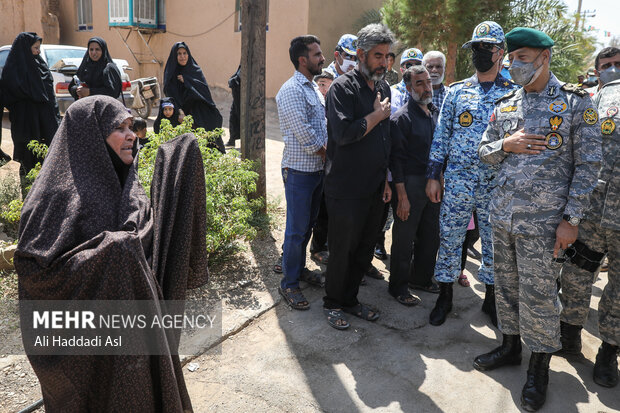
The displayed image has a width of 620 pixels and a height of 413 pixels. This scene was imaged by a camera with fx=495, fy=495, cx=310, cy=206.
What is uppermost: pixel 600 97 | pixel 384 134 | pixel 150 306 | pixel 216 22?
pixel 216 22

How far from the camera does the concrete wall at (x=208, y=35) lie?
13.0 meters

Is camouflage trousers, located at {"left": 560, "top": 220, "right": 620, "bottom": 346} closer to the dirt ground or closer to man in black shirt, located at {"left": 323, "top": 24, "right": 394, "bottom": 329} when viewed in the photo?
the dirt ground

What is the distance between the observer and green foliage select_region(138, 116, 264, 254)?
4016mm

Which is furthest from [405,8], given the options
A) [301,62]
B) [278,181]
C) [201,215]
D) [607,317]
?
[201,215]

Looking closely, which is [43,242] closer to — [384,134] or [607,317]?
[384,134]

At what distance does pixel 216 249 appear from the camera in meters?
4.28

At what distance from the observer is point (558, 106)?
106 inches

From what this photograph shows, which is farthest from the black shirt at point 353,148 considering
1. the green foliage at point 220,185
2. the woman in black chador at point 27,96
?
the woman in black chador at point 27,96

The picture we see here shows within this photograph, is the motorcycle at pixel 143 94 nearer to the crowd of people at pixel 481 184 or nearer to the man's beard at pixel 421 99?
the crowd of people at pixel 481 184

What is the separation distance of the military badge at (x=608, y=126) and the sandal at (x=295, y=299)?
2.33m

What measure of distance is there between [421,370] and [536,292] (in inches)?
33.6

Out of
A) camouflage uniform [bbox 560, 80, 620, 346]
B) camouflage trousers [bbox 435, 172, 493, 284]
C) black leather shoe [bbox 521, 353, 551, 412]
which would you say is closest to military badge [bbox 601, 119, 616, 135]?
camouflage uniform [bbox 560, 80, 620, 346]

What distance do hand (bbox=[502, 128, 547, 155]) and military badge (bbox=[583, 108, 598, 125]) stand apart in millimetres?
228

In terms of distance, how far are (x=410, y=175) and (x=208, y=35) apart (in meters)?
12.6
